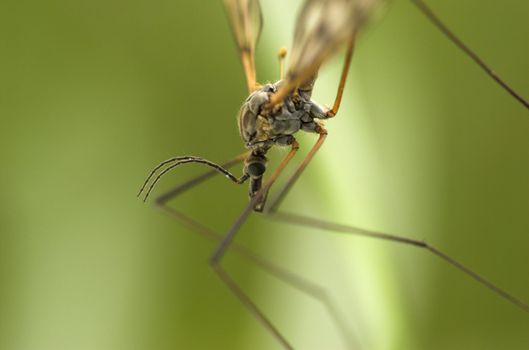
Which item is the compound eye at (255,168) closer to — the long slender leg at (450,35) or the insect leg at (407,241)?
the insect leg at (407,241)

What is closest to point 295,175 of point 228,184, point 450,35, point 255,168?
point 255,168

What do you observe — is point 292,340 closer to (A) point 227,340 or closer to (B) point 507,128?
(A) point 227,340

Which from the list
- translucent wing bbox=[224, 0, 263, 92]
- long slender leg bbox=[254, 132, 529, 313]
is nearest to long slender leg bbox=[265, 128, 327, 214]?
long slender leg bbox=[254, 132, 529, 313]

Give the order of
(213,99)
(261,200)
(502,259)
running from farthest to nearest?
(213,99) < (502,259) < (261,200)

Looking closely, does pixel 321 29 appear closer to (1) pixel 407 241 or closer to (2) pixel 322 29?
(2) pixel 322 29

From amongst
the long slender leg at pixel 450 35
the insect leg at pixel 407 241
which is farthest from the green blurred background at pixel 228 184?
the long slender leg at pixel 450 35

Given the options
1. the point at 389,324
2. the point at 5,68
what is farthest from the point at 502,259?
the point at 5,68

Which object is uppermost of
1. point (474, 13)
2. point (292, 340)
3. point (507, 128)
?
point (474, 13)

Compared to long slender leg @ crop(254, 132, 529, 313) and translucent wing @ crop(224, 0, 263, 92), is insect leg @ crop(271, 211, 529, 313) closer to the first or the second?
long slender leg @ crop(254, 132, 529, 313)
